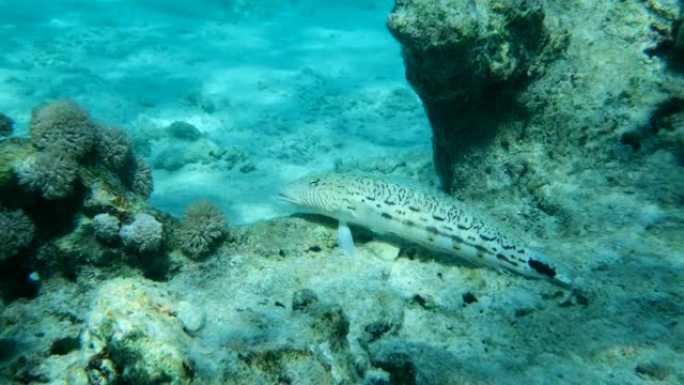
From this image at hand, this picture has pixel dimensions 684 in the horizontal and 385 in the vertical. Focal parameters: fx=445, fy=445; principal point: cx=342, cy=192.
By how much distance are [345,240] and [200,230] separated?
4.10 feet

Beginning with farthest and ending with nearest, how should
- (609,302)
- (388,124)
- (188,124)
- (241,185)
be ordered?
(388,124), (188,124), (241,185), (609,302)

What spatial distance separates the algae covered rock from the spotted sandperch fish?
1.83 meters

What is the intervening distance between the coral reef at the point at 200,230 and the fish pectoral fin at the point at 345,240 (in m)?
1.02

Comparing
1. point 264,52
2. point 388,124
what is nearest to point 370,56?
point 264,52

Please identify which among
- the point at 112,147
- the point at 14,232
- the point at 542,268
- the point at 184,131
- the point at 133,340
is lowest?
the point at 184,131

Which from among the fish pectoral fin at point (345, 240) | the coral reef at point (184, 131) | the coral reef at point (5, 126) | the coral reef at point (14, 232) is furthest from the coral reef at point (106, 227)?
the coral reef at point (184, 131)

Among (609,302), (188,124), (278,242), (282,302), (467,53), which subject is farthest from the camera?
(188,124)

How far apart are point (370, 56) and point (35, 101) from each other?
11.6m

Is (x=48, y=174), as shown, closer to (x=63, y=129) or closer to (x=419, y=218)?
(x=63, y=129)

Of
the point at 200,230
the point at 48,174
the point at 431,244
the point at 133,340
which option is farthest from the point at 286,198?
the point at 133,340

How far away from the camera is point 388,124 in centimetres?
1172

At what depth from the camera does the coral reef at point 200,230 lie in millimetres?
3693

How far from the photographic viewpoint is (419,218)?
155 inches

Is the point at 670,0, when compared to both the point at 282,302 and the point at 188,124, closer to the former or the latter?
the point at 282,302
